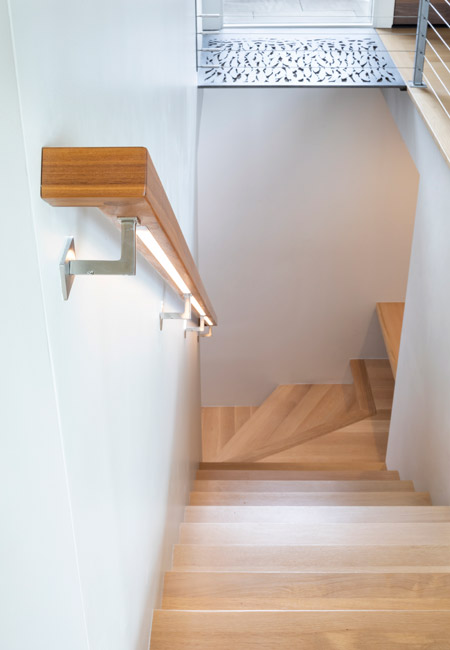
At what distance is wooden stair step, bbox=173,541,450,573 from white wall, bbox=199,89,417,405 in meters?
3.89

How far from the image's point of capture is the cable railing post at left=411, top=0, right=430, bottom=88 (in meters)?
3.76

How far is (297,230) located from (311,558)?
4.08m

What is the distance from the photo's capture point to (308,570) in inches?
101

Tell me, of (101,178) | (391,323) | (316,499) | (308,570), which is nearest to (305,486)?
(316,499)

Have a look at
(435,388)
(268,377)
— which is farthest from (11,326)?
(268,377)

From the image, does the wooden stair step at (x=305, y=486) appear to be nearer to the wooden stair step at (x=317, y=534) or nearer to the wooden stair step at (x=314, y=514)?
the wooden stair step at (x=314, y=514)

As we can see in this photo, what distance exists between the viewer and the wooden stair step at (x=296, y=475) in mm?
4461

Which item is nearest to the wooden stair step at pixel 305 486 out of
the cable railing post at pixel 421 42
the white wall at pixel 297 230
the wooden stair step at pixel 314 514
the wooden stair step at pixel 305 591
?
the wooden stair step at pixel 314 514

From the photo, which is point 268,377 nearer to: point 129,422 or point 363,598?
point 363,598

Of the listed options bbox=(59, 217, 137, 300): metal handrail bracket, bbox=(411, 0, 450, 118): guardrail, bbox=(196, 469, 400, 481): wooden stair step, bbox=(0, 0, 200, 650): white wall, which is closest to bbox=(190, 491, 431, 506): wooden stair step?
bbox=(196, 469, 400, 481): wooden stair step

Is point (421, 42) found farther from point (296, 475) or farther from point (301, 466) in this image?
point (301, 466)

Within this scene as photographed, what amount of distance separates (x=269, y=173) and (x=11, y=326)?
5.24 m

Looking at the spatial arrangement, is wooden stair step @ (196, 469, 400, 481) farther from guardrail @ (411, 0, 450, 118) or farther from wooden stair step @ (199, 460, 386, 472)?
guardrail @ (411, 0, 450, 118)

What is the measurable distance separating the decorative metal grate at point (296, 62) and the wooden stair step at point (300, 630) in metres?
3.14
